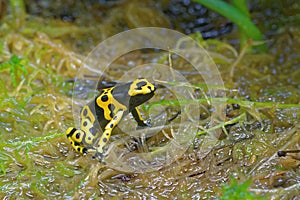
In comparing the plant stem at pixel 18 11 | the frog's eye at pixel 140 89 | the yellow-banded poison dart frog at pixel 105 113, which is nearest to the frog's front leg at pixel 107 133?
the yellow-banded poison dart frog at pixel 105 113

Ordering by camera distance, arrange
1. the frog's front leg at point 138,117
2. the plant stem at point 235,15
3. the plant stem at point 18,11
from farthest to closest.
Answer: the plant stem at point 18,11
the plant stem at point 235,15
the frog's front leg at point 138,117

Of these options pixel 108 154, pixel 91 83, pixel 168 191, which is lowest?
pixel 168 191

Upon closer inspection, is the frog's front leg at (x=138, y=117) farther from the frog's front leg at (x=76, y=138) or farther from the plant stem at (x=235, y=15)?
the plant stem at (x=235, y=15)

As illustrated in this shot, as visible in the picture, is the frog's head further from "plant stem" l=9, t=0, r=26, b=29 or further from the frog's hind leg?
"plant stem" l=9, t=0, r=26, b=29

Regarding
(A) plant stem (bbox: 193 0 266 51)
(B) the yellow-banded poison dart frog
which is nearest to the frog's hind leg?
(B) the yellow-banded poison dart frog

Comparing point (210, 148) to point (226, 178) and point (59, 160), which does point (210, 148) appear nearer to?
point (226, 178)

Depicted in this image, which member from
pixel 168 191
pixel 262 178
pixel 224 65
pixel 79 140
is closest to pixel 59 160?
pixel 79 140

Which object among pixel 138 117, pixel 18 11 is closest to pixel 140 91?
pixel 138 117
